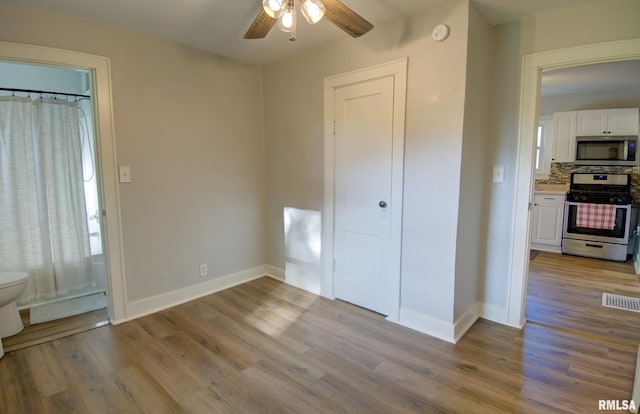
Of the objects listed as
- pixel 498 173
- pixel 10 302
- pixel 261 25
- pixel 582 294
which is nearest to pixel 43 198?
pixel 10 302

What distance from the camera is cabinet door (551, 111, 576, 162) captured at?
4.89 metres

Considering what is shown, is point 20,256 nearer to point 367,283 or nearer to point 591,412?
point 367,283

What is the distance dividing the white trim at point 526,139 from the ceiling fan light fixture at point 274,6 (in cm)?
194

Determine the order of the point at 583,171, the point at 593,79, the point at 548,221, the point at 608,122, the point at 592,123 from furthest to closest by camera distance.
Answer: the point at 583,171 → the point at 548,221 → the point at 592,123 → the point at 608,122 → the point at 593,79

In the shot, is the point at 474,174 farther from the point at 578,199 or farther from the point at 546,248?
the point at 546,248

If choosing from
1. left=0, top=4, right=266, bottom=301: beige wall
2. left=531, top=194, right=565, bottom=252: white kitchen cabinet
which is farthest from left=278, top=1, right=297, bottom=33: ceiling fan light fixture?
left=531, top=194, right=565, bottom=252: white kitchen cabinet

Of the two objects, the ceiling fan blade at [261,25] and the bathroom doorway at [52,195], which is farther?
the bathroom doorway at [52,195]

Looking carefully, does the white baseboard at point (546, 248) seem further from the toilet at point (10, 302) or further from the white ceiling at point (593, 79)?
the toilet at point (10, 302)

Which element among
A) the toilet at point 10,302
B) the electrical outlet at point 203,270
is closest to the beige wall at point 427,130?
the electrical outlet at point 203,270

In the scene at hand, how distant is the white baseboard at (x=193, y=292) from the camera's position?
2865mm

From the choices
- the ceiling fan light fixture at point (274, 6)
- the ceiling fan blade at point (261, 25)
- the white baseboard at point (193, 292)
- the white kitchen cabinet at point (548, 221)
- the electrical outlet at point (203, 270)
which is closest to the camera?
the ceiling fan light fixture at point (274, 6)

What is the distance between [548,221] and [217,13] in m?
5.16

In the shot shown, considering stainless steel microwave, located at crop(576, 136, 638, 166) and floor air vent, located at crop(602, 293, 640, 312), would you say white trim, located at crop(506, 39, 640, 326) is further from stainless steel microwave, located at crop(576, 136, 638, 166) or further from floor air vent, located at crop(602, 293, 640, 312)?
stainless steel microwave, located at crop(576, 136, 638, 166)

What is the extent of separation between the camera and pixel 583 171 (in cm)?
502
